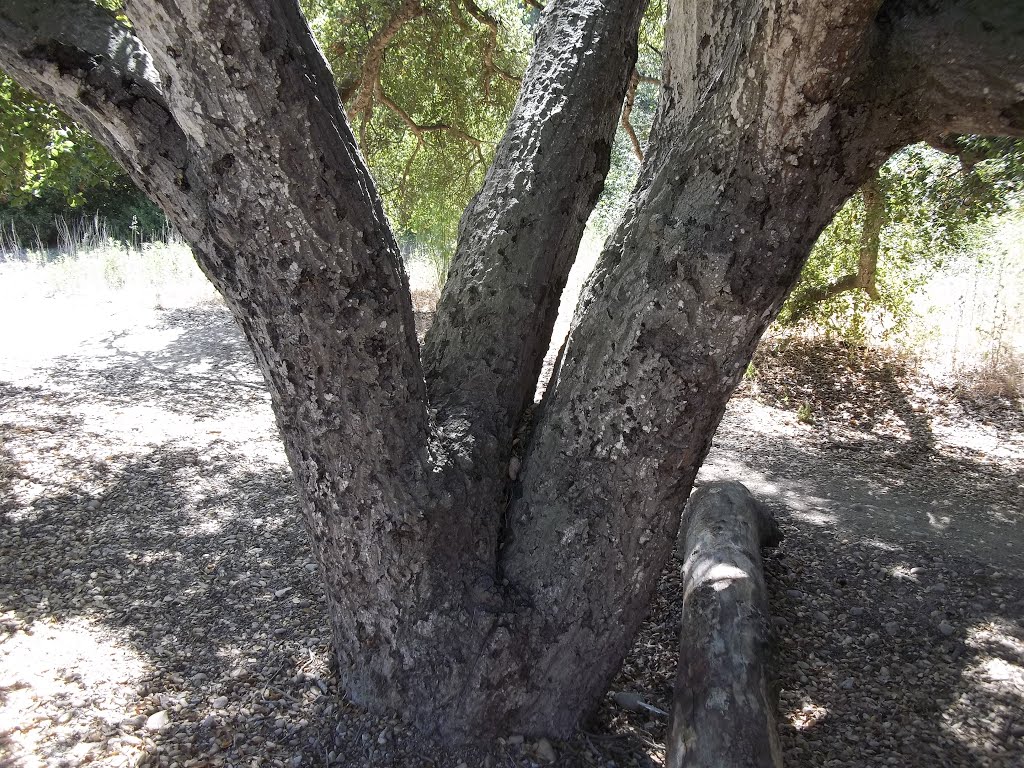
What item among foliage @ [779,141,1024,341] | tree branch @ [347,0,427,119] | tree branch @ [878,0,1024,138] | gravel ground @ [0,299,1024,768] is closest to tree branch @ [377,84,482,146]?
tree branch @ [347,0,427,119]

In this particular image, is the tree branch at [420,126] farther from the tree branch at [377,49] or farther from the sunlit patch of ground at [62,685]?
the sunlit patch of ground at [62,685]

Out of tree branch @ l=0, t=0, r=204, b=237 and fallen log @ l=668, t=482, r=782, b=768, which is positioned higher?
tree branch @ l=0, t=0, r=204, b=237

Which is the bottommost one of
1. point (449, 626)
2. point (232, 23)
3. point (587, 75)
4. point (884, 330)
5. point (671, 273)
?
point (449, 626)

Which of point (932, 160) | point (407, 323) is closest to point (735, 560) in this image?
point (407, 323)

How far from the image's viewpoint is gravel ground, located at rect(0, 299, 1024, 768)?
2.14 metres

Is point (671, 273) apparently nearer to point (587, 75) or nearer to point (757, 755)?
point (587, 75)

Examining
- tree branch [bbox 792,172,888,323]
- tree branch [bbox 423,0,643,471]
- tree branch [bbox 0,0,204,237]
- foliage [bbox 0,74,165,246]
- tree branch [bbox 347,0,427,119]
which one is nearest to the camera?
tree branch [bbox 0,0,204,237]

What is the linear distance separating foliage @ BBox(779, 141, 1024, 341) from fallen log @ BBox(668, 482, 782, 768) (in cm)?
408

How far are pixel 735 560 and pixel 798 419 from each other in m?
4.27

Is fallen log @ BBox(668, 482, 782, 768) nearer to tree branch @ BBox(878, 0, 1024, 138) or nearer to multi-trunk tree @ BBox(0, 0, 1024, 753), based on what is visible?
multi-trunk tree @ BBox(0, 0, 1024, 753)

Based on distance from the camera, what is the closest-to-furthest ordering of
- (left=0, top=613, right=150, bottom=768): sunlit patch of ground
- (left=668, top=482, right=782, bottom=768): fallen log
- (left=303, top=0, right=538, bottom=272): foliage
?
(left=668, top=482, right=782, bottom=768): fallen log, (left=0, top=613, right=150, bottom=768): sunlit patch of ground, (left=303, top=0, right=538, bottom=272): foliage

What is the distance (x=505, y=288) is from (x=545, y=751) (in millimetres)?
1452

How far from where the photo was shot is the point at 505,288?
2.35m

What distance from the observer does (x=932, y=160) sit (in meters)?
6.36
